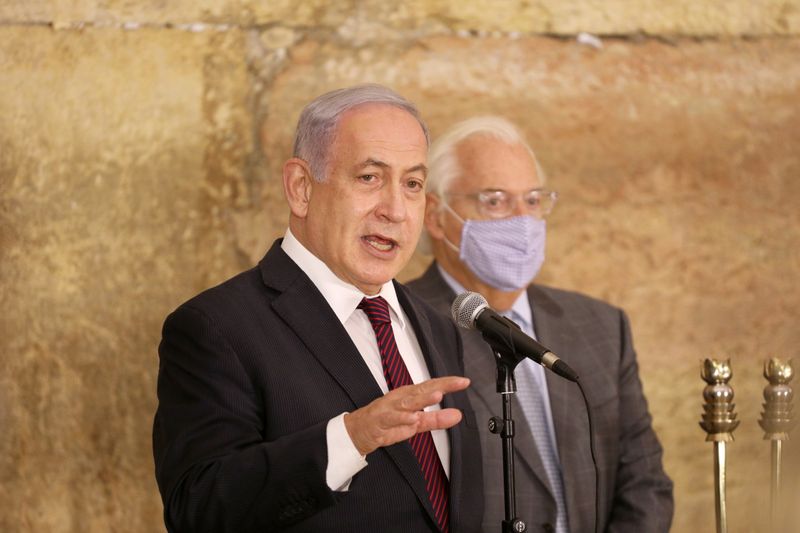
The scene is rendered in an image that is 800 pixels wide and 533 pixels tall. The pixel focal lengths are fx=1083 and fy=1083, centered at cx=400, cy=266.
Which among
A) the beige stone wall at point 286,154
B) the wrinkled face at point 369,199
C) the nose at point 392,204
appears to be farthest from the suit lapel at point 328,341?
the beige stone wall at point 286,154

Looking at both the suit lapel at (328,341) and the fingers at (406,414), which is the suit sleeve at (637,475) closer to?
the suit lapel at (328,341)

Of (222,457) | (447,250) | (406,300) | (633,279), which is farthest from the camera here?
(633,279)

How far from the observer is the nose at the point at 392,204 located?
9.61ft

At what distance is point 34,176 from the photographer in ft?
14.6

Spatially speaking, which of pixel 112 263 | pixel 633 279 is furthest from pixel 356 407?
pixel 633 279

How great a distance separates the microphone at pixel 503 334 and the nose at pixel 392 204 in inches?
14.2

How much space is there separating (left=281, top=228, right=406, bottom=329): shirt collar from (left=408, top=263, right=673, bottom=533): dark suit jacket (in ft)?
3.58

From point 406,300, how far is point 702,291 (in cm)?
269

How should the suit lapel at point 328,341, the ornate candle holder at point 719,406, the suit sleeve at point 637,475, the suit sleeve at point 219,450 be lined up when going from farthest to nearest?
the suit sleeve at point 637,475 < the ornate candle holder at point 719,406 < the suit lapel at point 328,341 < the suit sleeve at point 219,450

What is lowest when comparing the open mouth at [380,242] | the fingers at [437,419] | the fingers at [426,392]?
the fingers at [437,419]

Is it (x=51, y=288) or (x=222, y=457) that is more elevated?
(x=51, y=288)

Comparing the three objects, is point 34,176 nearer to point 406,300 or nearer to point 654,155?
point 406,300

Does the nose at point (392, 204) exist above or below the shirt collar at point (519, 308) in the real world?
above

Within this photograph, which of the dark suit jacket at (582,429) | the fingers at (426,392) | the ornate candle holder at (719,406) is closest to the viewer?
the fingers at (426,392)
